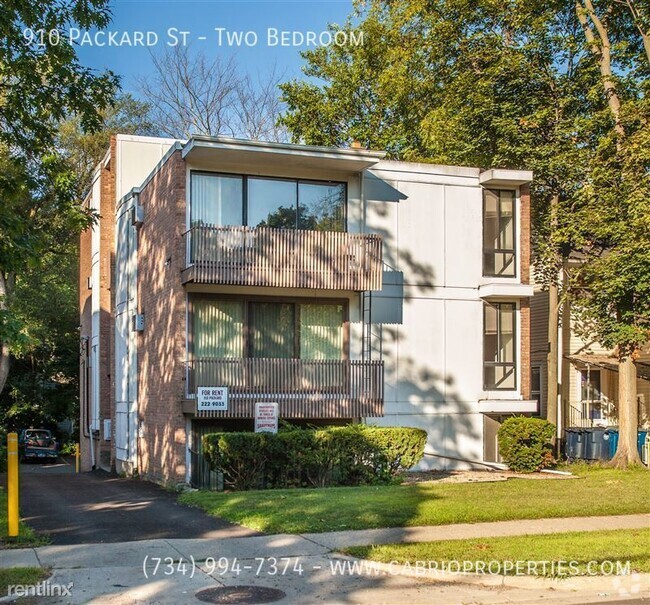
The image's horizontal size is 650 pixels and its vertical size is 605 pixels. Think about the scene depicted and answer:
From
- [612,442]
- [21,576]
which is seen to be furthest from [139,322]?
[21,576]

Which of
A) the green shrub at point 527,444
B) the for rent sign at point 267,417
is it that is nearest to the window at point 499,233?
the green shrub at point 527,444

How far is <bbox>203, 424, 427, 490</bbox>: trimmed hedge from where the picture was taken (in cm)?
1841

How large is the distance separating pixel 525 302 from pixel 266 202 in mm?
7672

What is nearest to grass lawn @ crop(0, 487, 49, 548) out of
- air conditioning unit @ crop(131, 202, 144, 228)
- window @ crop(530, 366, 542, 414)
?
air conditioning unit @ crop(131, 202, 144, 228)

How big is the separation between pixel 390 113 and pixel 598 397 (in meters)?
14.3

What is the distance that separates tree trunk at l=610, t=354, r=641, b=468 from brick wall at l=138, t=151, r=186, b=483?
1224 centimetres

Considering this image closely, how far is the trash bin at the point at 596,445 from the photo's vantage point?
2847 centimetres

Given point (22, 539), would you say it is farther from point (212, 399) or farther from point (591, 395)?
point (591, 395)

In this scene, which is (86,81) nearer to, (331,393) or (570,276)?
(331,393)

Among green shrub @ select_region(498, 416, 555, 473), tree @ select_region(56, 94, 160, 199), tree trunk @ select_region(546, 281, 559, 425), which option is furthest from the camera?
tree @ select_region(56, 94, 160, 199)

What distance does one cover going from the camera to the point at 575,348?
3347 cm

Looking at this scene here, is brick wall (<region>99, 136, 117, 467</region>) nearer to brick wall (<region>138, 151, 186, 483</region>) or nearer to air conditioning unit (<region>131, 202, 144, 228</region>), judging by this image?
air conditioning unit (<region>131, 202, 144, 228</region>)

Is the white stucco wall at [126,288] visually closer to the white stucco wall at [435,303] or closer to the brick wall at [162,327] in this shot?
the brick wall at [162,327]

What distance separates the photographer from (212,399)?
19.9 meters
